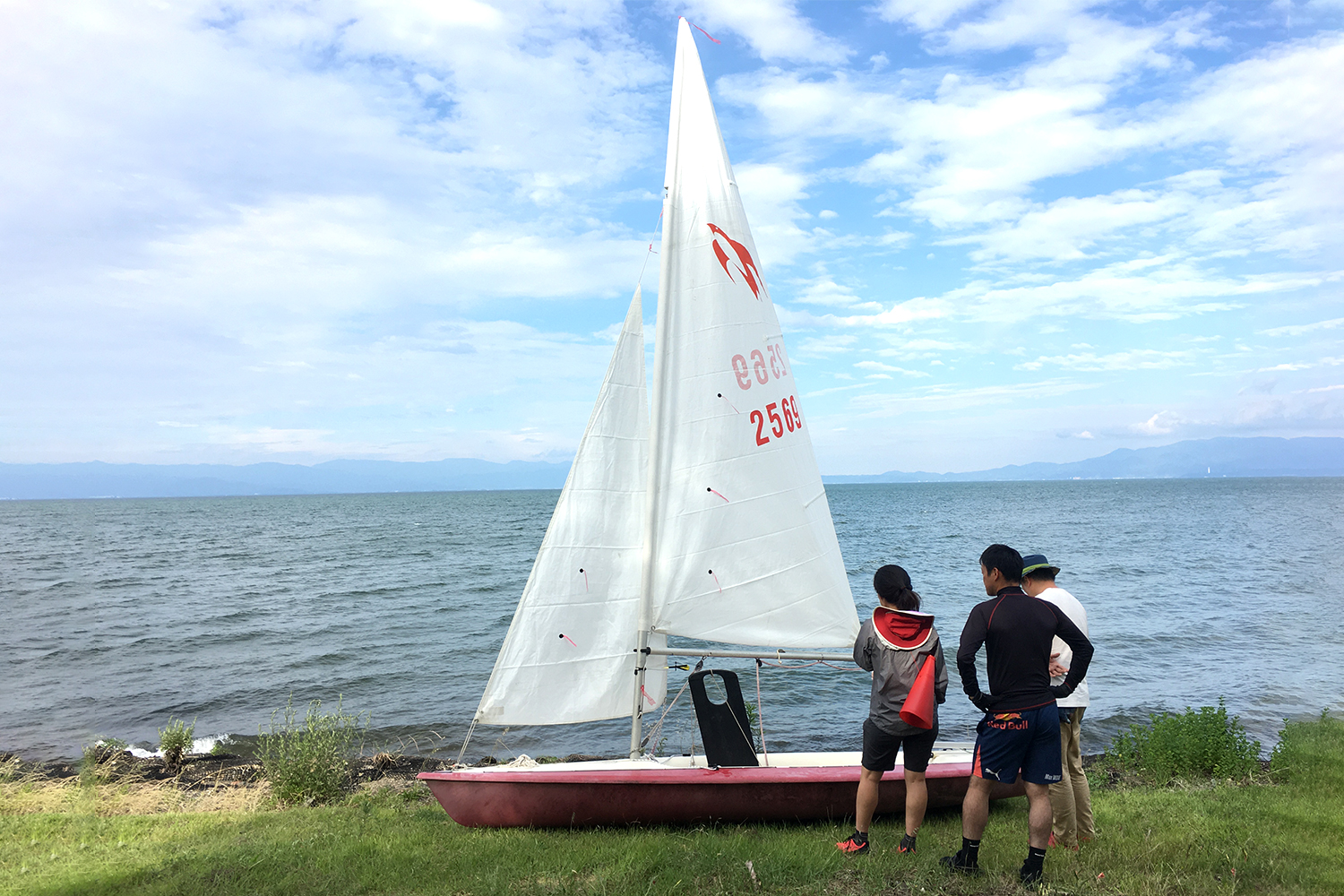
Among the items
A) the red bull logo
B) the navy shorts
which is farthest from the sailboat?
the red bull logo

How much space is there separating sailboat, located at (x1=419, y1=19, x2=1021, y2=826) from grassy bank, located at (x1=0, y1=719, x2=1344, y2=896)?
76 centimetres

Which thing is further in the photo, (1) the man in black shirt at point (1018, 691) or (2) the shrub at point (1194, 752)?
(2) the shrub at point (1194, 752)

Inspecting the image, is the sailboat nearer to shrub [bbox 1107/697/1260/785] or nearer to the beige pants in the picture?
the beige pants

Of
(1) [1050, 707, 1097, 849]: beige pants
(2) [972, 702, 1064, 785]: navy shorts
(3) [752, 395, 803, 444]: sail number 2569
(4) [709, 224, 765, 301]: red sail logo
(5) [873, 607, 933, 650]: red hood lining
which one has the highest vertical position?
(4) [709, 224, 765, 301]: red sail logo

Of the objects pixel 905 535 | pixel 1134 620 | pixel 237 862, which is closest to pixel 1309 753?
A: pixel 237 862

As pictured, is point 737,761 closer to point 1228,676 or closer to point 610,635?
point 610,635

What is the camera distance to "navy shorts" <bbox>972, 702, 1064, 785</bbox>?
4.97m

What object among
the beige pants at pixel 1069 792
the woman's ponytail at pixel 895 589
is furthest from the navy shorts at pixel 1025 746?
the woman's ponytail at pixel 895 589

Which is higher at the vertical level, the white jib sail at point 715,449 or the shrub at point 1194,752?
the white jib sail at point 715,449

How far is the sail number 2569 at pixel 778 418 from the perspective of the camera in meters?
7.78

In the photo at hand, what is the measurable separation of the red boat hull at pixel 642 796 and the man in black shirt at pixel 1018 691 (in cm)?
193

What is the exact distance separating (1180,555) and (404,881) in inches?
1774

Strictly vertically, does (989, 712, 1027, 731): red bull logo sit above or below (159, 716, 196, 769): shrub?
above

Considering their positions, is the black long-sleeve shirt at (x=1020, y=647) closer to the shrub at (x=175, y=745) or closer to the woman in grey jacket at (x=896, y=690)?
the woman in grey jacket at (x=896, y=690)
